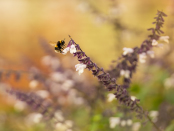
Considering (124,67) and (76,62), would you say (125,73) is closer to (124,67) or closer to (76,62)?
(124,67)

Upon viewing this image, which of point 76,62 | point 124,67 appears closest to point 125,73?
point 124,67

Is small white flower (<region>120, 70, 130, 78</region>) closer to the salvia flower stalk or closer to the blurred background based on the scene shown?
the salvia flower stalk

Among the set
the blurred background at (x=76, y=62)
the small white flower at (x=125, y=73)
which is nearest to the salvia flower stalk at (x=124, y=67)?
the small white flower at (x=125, y=73)

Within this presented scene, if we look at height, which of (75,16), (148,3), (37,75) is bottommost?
(37,75)

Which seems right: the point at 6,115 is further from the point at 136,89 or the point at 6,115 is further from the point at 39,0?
the point at 39,0

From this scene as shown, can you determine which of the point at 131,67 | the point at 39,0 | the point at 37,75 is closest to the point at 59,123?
the point at 37,75

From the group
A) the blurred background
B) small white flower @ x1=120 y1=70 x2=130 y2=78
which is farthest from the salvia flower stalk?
the blurred background

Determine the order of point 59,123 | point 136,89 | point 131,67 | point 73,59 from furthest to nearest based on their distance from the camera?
point 73,59 < point 136,89 < point 59,123 < point 131,67

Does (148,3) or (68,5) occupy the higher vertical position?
(68,5)

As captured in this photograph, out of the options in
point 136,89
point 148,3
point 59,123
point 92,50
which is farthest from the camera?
point 148,3
